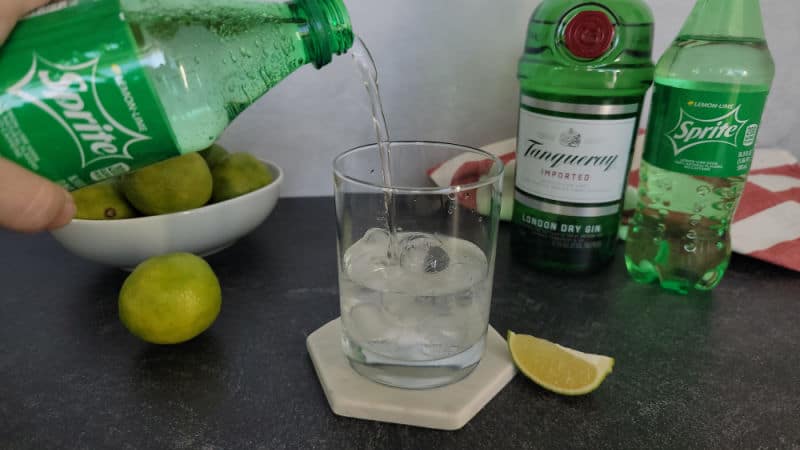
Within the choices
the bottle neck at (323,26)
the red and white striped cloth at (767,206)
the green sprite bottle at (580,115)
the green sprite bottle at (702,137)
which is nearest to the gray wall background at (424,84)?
the red and white striped cloth at (767,206)

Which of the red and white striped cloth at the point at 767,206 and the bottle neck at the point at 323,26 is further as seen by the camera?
the red and white striped cloth at the point at 767,206

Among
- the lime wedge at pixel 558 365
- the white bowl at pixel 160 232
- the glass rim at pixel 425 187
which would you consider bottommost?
the lime wedge at pixel 558 365

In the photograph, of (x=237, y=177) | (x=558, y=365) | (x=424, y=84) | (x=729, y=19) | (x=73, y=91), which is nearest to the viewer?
(x=73, y=91)

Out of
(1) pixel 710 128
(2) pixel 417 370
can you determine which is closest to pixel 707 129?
(1) pixel 710 128

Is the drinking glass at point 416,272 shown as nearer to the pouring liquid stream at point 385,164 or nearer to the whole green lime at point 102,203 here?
the pouring liquid stream at point 385,164

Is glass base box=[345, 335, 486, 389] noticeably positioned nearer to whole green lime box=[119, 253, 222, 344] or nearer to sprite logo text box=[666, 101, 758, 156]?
whole green lime box=[119, 253, 222, 344]

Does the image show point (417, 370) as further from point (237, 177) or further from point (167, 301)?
point (237, 177)

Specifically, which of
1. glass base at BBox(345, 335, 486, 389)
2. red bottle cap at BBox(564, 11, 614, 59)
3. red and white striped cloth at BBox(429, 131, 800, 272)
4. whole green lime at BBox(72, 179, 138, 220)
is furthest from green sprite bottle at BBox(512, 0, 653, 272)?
whole green lime at BBox(72, 179, 138, 220)
